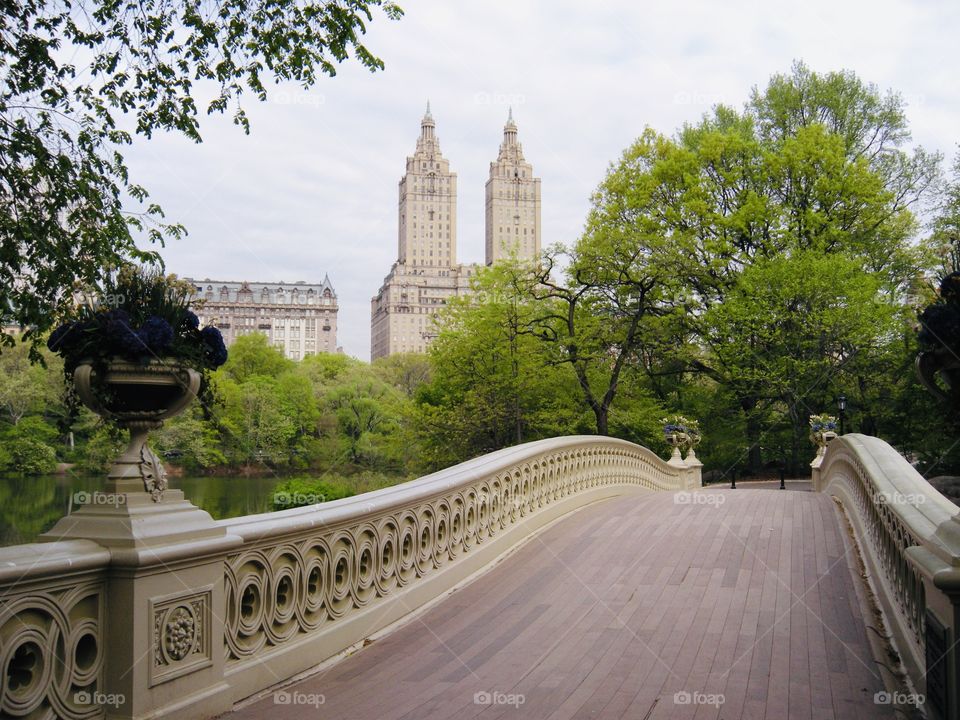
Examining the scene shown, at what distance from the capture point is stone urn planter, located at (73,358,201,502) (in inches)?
159

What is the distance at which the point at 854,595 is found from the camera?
7.14 meters

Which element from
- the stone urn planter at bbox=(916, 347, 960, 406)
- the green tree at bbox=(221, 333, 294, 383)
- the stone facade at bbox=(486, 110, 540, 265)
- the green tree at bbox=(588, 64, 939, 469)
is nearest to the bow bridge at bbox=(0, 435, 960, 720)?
the stone urn planter at bbox=(916, 347, 960, 406)

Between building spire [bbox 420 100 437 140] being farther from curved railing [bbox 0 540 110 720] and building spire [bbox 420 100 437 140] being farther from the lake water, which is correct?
curved railing [bbox 0 540 110 720]

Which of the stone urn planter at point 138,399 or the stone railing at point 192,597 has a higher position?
the stone urn planter at point 138,399

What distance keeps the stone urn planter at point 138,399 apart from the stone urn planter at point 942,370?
3.65m

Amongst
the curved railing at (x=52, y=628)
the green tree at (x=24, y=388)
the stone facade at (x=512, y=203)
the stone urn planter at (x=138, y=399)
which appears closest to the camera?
the curved railing at (x=52, y=628)

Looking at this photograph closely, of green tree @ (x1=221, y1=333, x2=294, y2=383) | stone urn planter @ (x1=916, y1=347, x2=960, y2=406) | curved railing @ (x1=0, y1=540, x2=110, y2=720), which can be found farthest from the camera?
green tree @ (x1=221, y1=333, x2=294, y2=383)

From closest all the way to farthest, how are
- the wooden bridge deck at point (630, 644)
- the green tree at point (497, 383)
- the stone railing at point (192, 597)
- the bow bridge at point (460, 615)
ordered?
1. the stone railing at point (192, 597)
2. the bow bridge at point (460, 615)
3. the wooden bridge deck at point (630, 644)
4. the green tree at point (497, 383)

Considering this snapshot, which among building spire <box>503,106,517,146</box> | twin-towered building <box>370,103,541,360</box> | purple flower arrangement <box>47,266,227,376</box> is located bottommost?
purple flower arrangement <box>47,266,227,376</box>

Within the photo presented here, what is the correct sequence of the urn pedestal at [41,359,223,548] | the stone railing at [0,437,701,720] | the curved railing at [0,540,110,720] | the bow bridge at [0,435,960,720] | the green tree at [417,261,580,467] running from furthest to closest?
the green tree at [417,261,580,467] → the urn pedestal at [41,359,223,548] → the bow bridge at [0,435,960,720] → the stone railing at [0,437,701,720] → the curved railing at [0,540,110,720]

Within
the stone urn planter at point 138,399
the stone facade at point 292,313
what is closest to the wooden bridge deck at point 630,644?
the stone urn planter at point 138,399

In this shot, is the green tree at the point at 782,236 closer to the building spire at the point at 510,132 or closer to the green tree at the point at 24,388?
the green tree at the point at 24,388

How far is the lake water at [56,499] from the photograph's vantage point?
2724cm

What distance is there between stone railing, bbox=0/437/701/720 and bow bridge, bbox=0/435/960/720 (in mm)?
12
